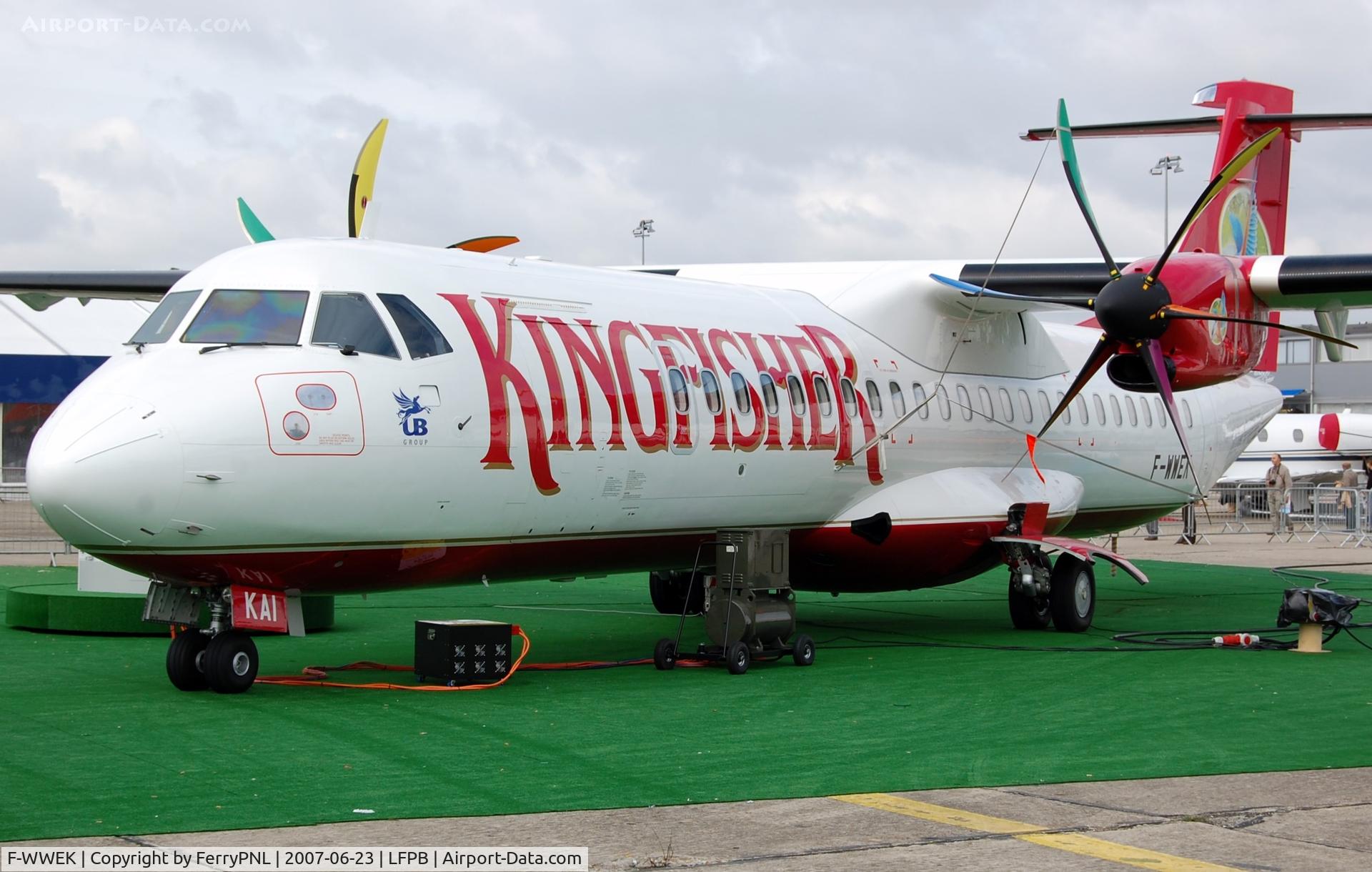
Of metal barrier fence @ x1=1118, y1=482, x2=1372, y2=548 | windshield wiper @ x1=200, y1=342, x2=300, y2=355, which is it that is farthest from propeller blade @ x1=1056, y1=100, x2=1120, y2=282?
metal barrier fence @ x1=1118, y1=482, x2=1372, y2=548

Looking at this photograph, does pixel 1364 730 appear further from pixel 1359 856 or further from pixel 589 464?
pixel 589 464

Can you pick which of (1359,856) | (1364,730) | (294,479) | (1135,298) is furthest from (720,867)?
(1135,298)

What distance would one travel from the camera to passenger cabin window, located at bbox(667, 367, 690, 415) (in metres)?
11.5

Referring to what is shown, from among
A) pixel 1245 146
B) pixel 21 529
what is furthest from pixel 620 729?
pixel 21 529

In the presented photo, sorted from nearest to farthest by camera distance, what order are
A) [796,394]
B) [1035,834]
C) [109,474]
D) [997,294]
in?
[1035,834] < [109,474] < [796,394] < [997,294]

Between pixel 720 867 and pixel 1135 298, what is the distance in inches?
346

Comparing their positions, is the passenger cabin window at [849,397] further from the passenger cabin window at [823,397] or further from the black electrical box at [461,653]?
the black electrical box at [461,653]

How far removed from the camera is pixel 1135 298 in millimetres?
12953

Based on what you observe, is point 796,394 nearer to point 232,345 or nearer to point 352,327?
point 352,327

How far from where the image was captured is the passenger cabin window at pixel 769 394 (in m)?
12.4

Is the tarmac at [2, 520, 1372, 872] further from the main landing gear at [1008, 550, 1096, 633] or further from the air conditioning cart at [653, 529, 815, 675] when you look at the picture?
the main landing gear at [1008, 550, 1096, 633]

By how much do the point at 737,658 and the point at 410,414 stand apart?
3342 millimetres

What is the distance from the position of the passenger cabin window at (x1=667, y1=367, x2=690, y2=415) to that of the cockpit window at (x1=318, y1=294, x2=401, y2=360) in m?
2.60

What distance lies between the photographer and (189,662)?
31.7 ft
